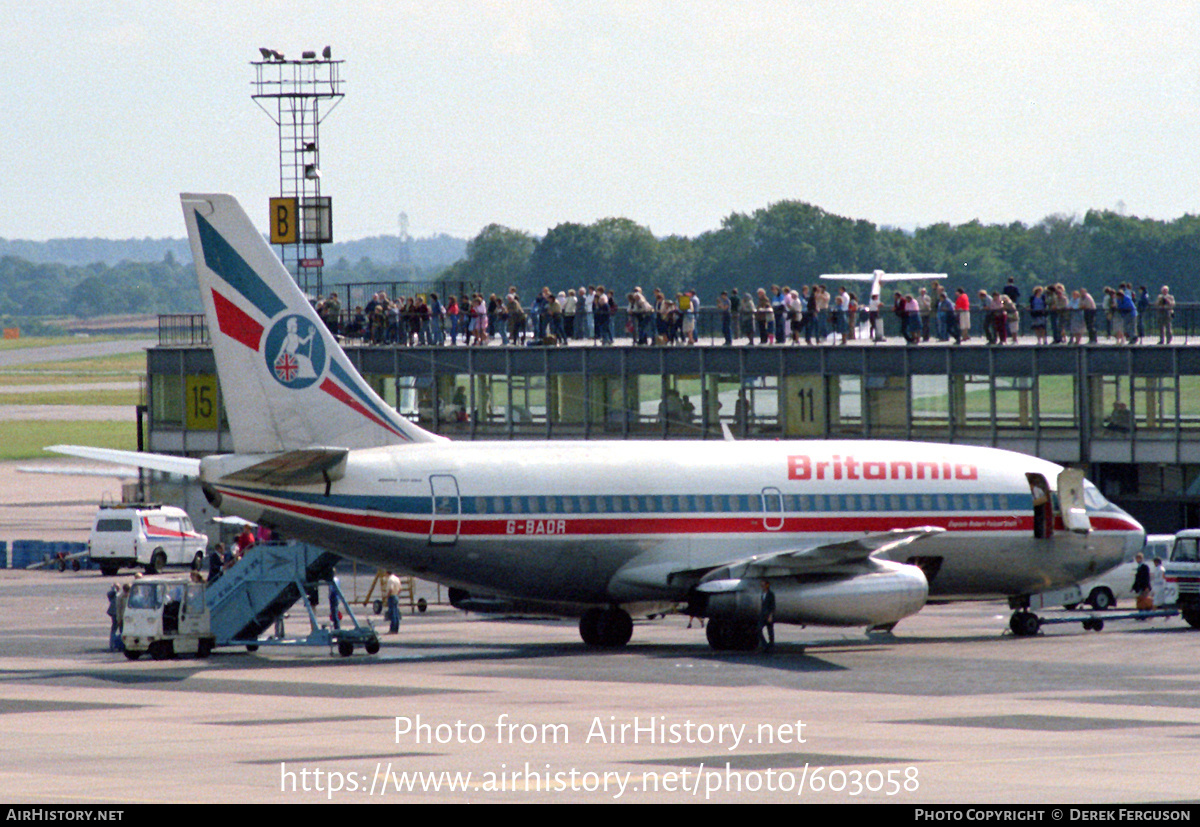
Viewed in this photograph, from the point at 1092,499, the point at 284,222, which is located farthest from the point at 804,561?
the point at 284,222

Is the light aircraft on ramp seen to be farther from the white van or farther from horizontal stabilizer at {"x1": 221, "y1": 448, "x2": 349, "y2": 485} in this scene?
the white van

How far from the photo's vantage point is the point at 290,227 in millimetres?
78250

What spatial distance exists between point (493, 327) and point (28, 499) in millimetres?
43796

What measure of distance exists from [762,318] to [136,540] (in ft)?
74.5

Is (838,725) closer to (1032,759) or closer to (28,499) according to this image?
(1032,759)

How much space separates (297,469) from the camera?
36.6 metres

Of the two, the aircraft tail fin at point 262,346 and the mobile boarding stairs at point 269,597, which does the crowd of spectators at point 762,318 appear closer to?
the mobile boarding stairs at point 269,597

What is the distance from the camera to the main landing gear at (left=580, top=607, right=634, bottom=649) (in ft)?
133

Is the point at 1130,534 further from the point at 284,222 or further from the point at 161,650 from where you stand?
the point at 284,222

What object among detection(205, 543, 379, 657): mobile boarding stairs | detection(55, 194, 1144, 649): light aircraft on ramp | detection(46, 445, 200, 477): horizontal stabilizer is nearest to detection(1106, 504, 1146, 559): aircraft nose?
detection(55, 194, 1144, 649): light aircraft on ramp

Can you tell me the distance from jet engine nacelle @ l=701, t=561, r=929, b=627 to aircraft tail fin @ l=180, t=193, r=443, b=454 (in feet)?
27.8

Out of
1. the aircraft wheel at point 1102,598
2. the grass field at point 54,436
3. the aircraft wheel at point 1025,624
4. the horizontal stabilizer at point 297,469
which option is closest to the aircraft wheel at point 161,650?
the horizontal stabilizer at point 297,469

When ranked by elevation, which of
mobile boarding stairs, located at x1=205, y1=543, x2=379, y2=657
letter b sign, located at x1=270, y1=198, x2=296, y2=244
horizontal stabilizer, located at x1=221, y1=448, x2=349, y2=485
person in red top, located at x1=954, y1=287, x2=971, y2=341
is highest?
letter b sign, located at x1=270, y1=198, x2=296, y2=244

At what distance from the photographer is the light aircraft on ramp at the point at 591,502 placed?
37.0 meters
